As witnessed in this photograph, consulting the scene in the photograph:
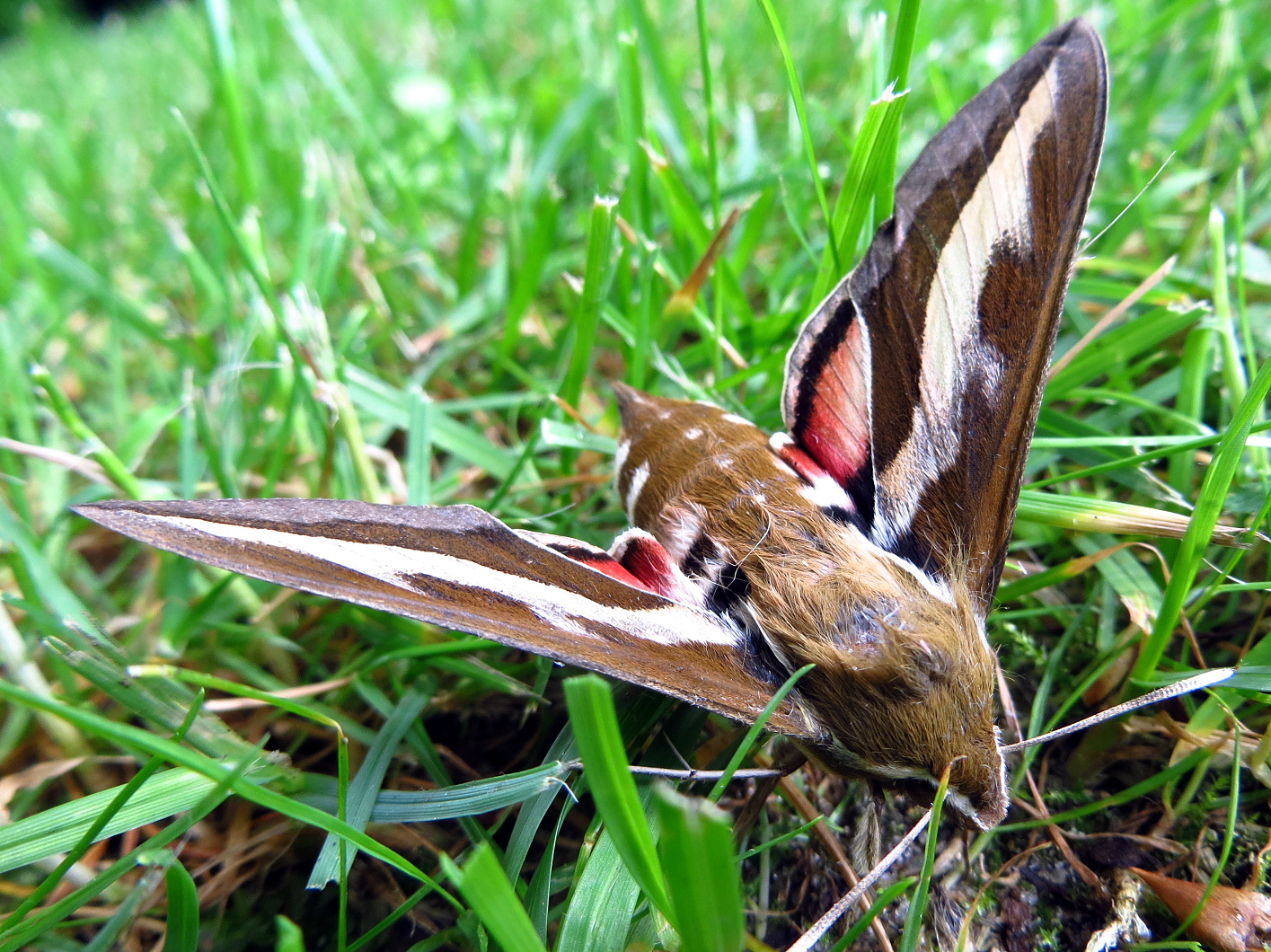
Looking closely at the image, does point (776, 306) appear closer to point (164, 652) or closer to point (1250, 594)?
point (1250, 594)

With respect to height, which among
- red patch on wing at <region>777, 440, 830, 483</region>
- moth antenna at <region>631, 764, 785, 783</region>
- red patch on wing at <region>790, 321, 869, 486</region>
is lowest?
moth antenna at <region>631, 764, 785, 783</region>

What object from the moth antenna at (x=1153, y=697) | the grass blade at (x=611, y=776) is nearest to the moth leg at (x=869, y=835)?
the moth antenna at (x=1153, y=697)

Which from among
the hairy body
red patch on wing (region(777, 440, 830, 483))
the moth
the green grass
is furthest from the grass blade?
red patch on wing (region(777, 440, 830, 483))

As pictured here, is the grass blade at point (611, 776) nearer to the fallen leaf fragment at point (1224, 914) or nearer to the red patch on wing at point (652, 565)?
the red patch on wing at point (652, 565)

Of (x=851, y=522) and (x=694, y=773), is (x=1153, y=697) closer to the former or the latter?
(x=851, y=522)

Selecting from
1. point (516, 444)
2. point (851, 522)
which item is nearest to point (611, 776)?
point (851, 522)

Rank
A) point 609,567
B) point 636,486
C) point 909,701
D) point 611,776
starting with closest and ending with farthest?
point 611,776 < point 909,701 < point 609,567 < point 636,486

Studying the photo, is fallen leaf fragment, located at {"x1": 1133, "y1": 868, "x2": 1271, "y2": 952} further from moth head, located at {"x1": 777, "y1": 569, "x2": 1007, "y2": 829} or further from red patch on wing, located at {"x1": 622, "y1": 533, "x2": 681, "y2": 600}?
red patch on wing, located at {"x1": 622, "y1": 533, "x2": 681, "y2": 600}
